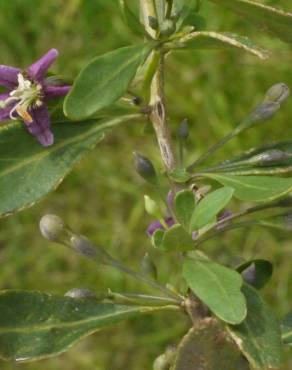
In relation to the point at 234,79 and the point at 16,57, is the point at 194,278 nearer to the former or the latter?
the point at 234,79

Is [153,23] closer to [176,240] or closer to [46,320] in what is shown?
[176,240]

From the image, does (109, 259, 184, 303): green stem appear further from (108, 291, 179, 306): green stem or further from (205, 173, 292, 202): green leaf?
(205, 173, 292, 202): green leaf

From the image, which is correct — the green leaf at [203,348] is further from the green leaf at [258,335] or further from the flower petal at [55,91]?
the flower petal at [55,91]

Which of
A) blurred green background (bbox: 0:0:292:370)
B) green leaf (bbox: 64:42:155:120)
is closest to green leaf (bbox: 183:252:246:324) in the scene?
green leaf (bbox: 64:42:155:120)

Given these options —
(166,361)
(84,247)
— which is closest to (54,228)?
(84,247)

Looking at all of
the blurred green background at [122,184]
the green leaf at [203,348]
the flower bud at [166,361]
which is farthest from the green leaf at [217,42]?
the blurred green background at [122,184]

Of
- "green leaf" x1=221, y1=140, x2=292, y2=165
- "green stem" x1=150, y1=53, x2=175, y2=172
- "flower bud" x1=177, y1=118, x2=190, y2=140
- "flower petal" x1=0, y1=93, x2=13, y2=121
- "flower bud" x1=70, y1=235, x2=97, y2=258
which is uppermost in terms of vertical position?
"flower petal" x1=0, y1=93, x2=13, y2=121

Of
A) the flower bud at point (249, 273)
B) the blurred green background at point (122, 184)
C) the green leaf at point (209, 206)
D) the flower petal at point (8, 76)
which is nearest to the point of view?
the green leaf at point (209, 206)
